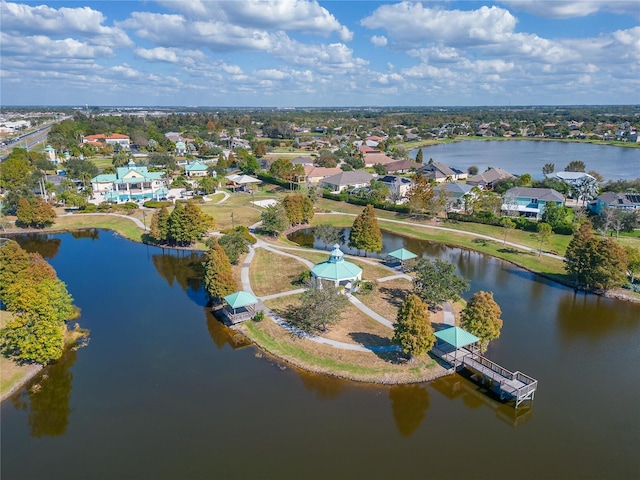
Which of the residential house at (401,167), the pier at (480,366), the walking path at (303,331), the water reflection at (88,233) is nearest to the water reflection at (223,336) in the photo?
the walking path at (303,331)

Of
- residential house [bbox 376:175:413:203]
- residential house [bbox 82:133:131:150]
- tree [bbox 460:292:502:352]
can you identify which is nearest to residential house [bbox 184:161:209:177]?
residential house [bbox 376:175:413:203]

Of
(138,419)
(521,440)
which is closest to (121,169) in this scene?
(138,419)

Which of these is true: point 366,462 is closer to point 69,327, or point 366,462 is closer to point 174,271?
point 69,327

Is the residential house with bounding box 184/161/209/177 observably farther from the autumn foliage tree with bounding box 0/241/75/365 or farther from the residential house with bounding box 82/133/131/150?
the autumn foliage tree with bounding box 0/241/75/365

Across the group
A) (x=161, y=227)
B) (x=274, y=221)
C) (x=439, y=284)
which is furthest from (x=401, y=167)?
(x=439, y=284)

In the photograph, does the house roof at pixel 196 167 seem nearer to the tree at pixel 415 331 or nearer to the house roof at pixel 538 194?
the house roof at pixel 538 194

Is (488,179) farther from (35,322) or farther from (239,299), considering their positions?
(35,322)

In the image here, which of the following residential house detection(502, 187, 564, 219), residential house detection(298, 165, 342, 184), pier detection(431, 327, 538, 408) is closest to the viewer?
pier detection(431, 327, 538, 408)
